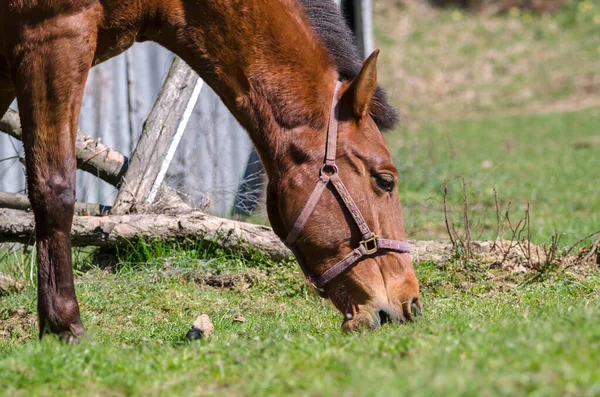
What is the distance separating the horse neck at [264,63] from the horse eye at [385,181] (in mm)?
419

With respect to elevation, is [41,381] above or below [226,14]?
below

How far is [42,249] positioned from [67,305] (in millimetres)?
316

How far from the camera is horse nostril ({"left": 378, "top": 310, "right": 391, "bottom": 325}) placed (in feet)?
13.2

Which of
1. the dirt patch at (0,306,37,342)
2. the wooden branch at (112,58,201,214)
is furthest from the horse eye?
the wooden branch at (112,58,201,214)

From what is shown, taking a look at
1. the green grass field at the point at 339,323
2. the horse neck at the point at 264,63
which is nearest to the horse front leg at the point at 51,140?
the green grass field at the point at 339,323

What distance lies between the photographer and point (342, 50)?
438 cm

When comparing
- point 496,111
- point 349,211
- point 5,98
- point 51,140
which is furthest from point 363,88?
point 496,111

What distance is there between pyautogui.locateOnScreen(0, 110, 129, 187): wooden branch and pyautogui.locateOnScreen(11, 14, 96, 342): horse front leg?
2.33 meters

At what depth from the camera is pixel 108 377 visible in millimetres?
3230

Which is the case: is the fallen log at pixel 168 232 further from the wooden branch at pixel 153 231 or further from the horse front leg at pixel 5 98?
the horse front leg at pixel 5 98

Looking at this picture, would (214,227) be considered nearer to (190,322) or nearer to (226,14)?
(190,322)

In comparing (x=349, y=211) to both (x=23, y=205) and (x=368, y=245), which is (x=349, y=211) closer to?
(x=368, y=245)

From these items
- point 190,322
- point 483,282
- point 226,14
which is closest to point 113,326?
A: point 190,322

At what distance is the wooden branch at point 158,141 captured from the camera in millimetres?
6309
